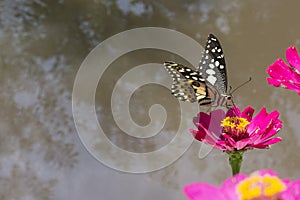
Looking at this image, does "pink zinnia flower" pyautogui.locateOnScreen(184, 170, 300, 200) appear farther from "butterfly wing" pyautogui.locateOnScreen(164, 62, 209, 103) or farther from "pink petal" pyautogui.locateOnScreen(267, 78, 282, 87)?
"butterfly wing" pyautogui.locateOnScreen(164, 62, 209, 103)

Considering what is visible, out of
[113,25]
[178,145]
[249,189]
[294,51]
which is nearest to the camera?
[249,189]

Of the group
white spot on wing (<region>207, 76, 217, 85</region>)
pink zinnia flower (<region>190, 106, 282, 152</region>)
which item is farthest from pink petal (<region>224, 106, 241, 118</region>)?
white spot on wing (<region>207, 76, 217, 85</region>)

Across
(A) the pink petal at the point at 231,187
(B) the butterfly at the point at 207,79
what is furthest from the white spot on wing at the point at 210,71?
(A) the pink petal at the point at 231,187

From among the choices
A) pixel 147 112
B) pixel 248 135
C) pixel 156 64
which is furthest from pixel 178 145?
pixel 248 135

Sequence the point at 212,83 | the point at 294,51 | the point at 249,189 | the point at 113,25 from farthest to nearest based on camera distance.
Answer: the point at 113,25, the point at 212,83, the point at 294,51, the point at 249,189

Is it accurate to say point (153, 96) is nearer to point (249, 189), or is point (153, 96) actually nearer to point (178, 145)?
point (178, 145)

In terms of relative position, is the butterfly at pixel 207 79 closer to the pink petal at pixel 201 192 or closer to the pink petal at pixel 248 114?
the pink petal at pixel 248 114

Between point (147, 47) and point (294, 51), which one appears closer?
point (294, 51)
